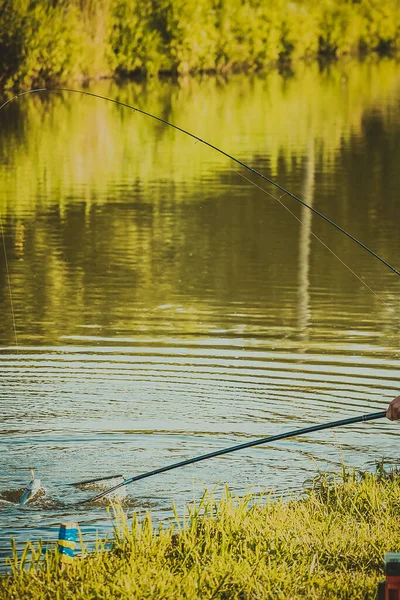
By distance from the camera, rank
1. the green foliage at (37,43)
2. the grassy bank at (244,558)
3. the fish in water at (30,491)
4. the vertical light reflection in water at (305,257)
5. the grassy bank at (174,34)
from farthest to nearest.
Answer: the grassy bank at (174,34) → the green foliage at (37,43) → the vertical light reflection in water at (305,257) → the fish in water at (30,491) → the grassy bank at (244,558)

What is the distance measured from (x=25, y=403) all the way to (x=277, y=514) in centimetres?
294

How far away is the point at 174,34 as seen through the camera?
1986 inches

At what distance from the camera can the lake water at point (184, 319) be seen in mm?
7586

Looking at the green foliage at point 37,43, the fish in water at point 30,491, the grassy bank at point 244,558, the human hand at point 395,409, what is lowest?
the fish in water at point 30,491

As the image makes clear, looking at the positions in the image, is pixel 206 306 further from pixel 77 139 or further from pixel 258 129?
pixel 258 129

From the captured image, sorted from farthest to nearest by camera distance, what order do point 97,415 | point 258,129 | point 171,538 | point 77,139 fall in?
point 258,129
point 77,139
point 97,415
point 171,538

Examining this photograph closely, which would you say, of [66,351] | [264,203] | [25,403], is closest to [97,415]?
[25,403]

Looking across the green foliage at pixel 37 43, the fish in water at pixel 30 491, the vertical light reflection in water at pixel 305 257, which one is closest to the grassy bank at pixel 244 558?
the fish in water at pixel 30 491

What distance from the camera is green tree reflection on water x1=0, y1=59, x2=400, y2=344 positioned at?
1159 cm

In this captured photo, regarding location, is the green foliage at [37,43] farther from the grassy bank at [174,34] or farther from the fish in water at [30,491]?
the fish in water at [30,491]

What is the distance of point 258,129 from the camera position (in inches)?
1137

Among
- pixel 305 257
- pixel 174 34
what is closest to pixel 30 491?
pixel 305 257

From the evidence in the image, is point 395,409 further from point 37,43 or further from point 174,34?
point 174,34

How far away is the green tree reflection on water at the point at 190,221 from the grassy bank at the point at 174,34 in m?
7.30
